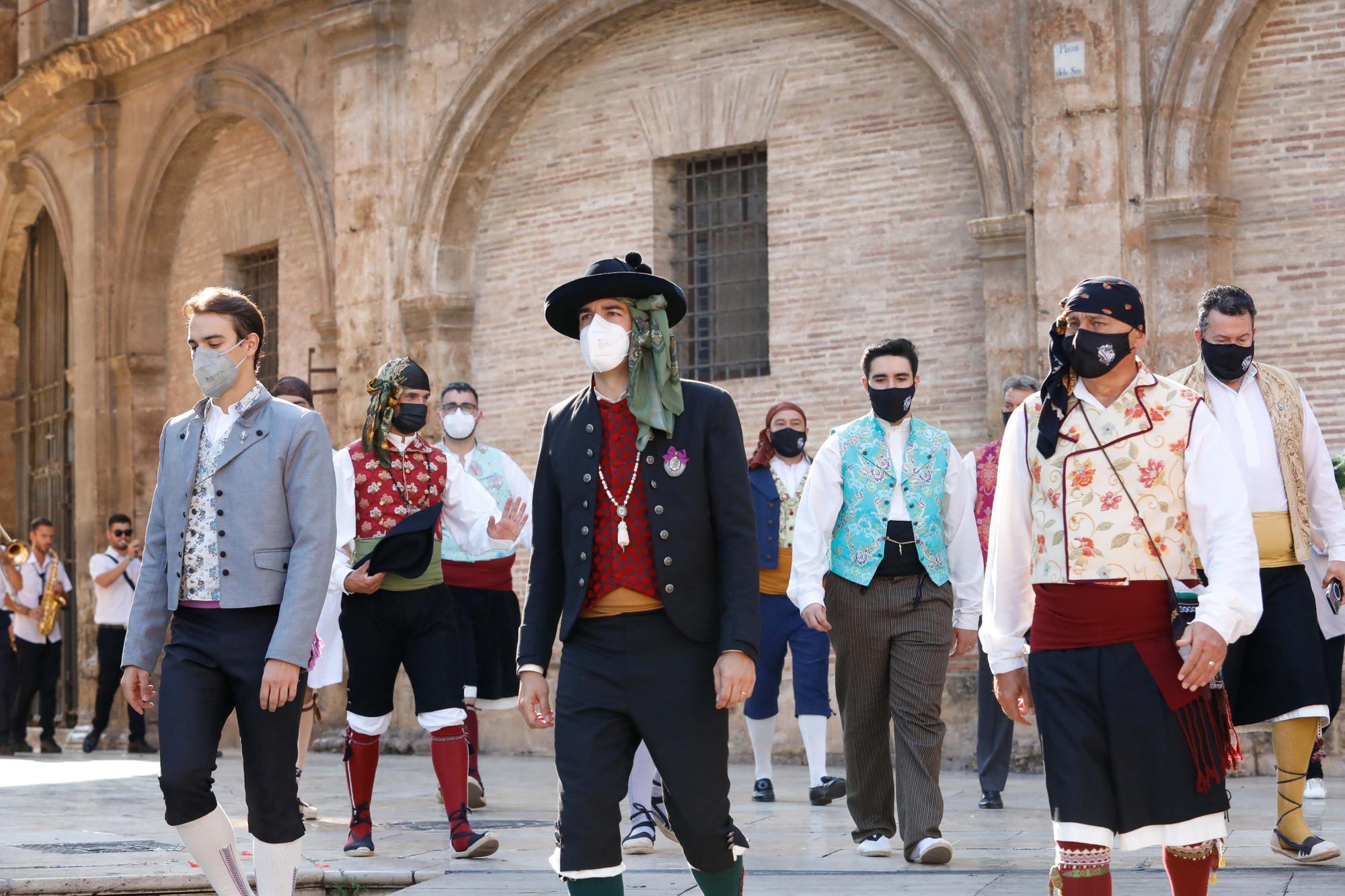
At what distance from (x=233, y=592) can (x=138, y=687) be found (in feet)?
1.58

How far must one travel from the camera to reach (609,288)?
512 centimetres

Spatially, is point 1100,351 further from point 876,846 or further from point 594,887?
point 876,846

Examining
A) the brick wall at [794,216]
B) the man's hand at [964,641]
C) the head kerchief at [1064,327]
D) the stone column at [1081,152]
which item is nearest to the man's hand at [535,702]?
the head kerchief at [1064,327]

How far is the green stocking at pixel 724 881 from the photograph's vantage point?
16.1ft

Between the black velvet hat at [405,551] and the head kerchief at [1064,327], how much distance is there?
337 cm

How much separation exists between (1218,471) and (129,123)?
628 inches

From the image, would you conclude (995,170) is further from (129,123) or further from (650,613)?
(129,123)

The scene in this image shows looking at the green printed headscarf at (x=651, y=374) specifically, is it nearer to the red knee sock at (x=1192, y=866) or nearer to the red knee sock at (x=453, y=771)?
the red knee sock at (x=1192, y=866)

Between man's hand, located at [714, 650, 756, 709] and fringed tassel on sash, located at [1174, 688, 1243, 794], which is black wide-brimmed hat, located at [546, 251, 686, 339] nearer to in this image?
man's hand, located at [714, 650, 756, 709]

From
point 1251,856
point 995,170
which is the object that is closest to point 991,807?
point 1251,856

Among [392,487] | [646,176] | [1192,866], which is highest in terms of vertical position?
[646,176]

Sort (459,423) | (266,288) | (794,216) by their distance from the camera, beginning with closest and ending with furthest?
(459,423), (794,216), (266,288)

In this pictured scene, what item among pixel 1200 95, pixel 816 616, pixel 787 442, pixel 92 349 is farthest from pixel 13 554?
pixel 816 616

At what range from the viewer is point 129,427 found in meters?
18.8
